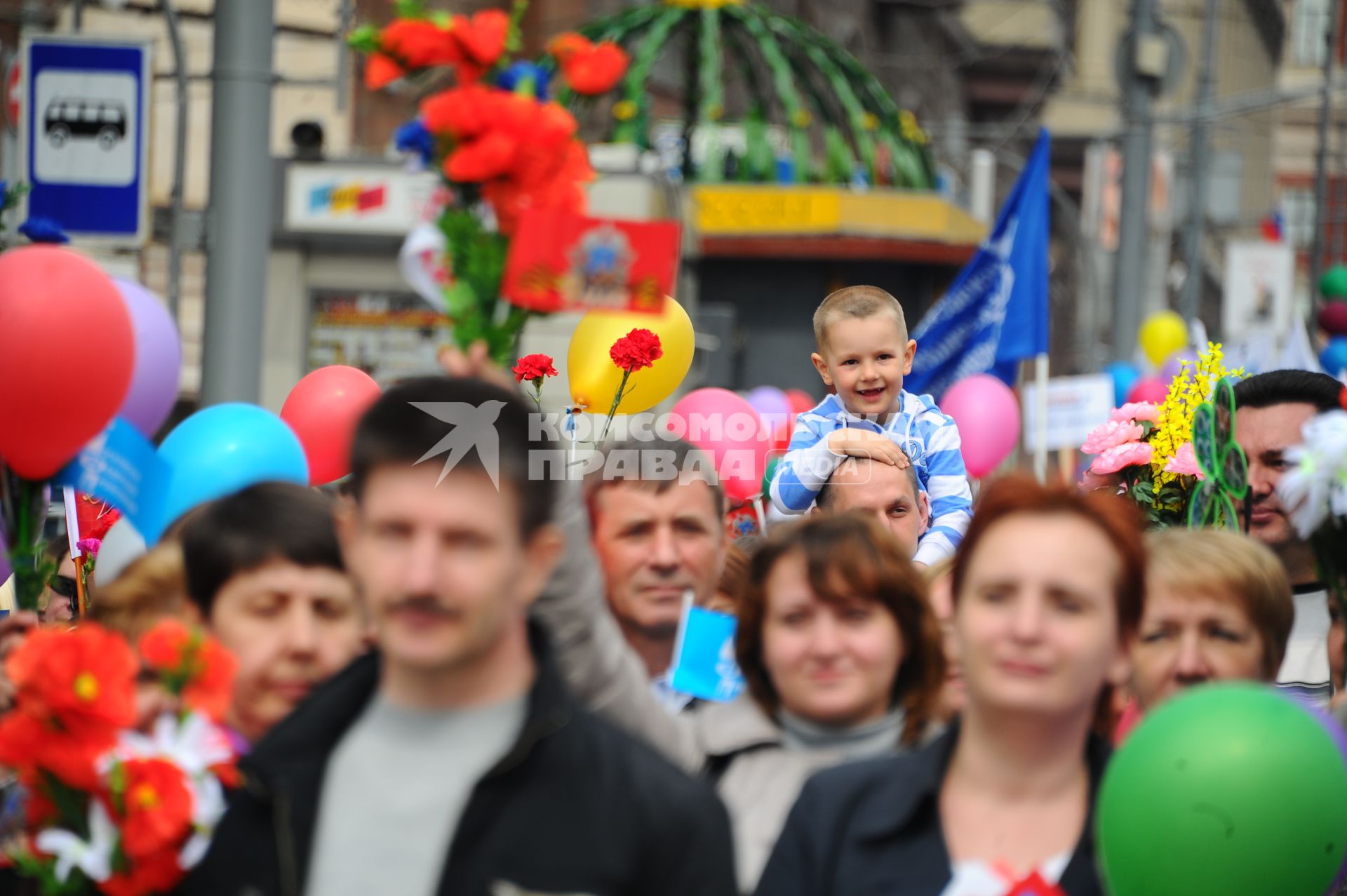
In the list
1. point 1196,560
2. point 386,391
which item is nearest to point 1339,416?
point 1196,560

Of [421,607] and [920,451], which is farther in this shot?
[920,451]

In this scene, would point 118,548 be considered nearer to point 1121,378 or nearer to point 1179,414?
point 1179,414

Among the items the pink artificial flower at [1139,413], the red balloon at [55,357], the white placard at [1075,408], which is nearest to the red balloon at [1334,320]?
the white placard at [1075,408]

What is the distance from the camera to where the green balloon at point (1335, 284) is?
68.9 feet

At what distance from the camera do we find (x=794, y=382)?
75.4 feet

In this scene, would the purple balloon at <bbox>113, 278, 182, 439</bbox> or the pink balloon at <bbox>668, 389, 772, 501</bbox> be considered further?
the pink balloon at <bbox>668, 389, 772, 501</bbox>

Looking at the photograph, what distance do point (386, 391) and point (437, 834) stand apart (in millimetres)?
641

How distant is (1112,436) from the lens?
5.88 m

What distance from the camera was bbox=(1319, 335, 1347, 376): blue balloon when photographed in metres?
15.6

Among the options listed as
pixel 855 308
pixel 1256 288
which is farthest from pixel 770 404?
pixel 1256 288

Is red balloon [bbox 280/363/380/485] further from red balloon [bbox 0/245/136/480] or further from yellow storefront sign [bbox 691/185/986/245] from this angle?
yellow storefront sign [bbox 691/185/986/245]

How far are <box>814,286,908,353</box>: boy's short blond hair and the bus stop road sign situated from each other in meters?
2.88

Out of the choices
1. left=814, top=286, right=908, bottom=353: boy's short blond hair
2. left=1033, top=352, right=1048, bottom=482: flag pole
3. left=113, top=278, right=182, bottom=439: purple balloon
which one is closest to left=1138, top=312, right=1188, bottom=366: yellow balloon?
left=1033, top=352, right=1048, bottom=482: flag pole

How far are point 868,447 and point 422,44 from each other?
2354 millimetres
